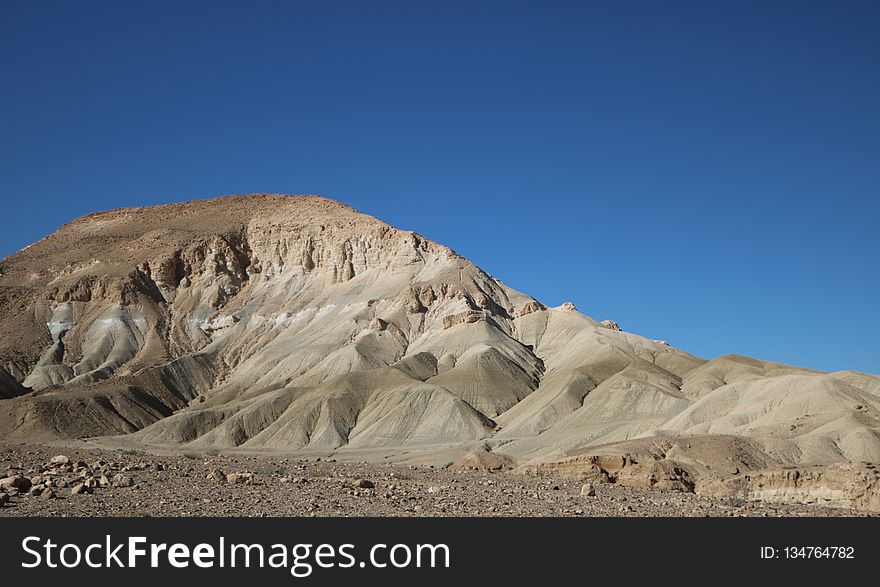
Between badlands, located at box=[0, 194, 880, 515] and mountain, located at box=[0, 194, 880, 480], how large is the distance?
33 cm

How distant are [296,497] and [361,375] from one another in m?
76.2

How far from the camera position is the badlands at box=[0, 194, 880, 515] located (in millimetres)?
48500

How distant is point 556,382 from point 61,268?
9085 centimetres

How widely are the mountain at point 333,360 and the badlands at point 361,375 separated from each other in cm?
33

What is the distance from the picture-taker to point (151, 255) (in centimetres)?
15312

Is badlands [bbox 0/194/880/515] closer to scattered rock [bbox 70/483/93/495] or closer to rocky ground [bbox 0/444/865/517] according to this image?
rocky ground [bbox 0/444/865/517]

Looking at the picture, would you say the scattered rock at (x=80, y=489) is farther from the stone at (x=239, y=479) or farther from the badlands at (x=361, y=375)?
the stone at (x=239, y=479)

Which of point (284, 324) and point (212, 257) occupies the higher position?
point (212, 257)

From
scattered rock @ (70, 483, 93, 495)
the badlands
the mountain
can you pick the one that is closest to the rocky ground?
scattered rock @ (70, 483, 93, 495)

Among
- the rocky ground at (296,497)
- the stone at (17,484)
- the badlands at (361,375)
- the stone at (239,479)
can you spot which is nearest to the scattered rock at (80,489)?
the rocky ground at (296,497)

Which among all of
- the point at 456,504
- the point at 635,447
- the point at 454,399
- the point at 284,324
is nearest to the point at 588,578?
the point at 456,504

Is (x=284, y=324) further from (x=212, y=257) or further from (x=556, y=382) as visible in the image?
(x=556, y=382)

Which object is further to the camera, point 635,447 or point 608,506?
point 635,447

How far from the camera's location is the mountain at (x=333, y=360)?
73.3 metres
